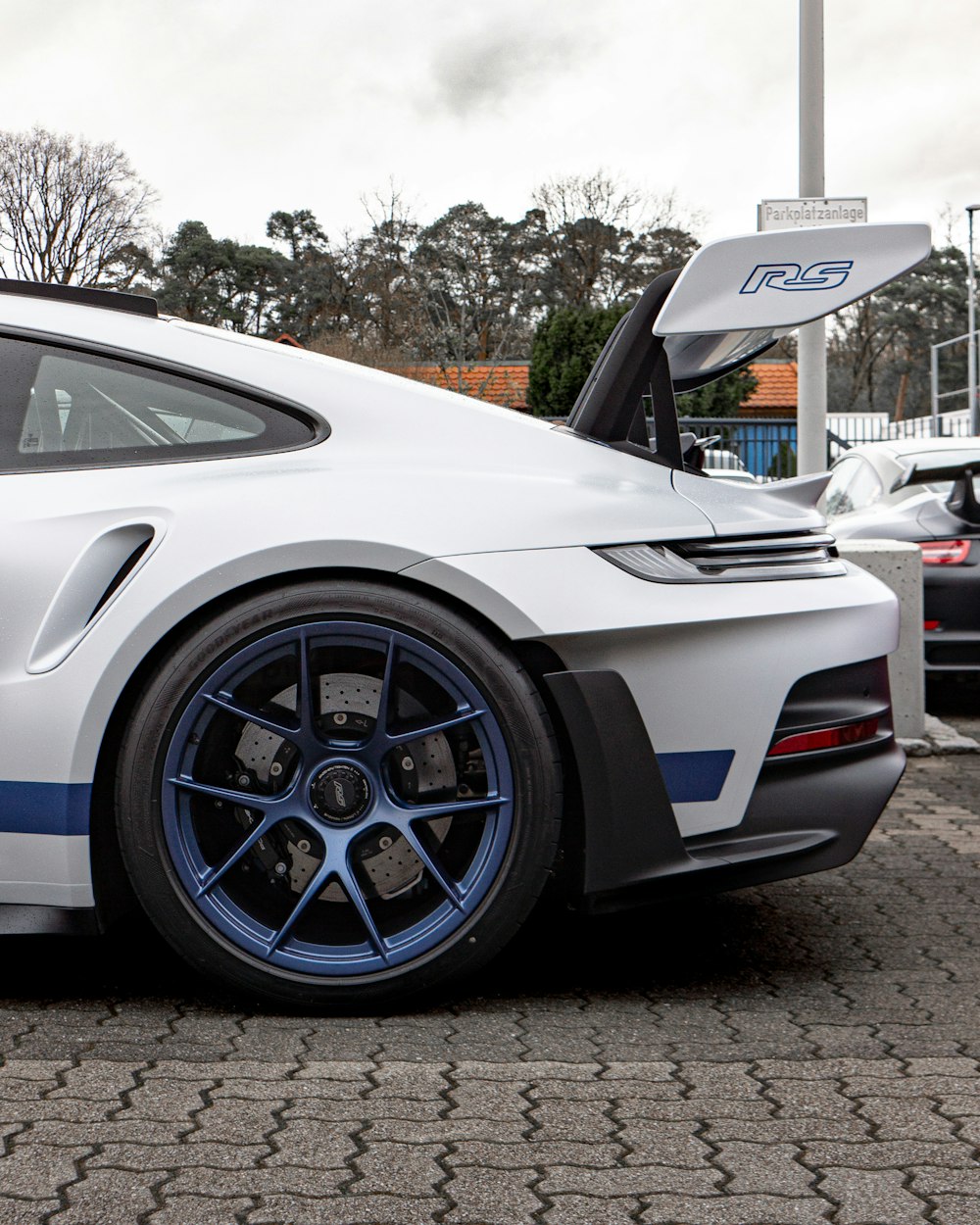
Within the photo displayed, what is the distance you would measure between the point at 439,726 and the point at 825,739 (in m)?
0.81

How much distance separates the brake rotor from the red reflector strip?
2.21 ft

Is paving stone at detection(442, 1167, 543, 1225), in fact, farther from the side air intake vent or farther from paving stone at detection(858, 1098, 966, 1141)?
the side air intake vent

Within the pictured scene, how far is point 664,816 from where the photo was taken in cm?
304

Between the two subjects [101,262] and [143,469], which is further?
[101,262]

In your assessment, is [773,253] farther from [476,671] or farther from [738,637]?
[476,671]

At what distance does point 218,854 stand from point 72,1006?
46 centimetres

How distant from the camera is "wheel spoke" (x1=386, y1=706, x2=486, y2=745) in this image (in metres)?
2.98

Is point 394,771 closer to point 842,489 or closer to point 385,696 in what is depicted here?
point 385,696

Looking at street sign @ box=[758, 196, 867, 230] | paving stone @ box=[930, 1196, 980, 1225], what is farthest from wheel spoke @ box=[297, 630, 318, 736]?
street sign @ box=[758, 196, 867, 230]

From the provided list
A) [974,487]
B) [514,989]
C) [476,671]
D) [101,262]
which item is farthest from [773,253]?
[101,262]

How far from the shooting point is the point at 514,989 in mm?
3217

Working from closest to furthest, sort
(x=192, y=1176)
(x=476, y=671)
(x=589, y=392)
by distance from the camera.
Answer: (x=192, y=1176)
(x=476, y=671)
(x=589, y=392)

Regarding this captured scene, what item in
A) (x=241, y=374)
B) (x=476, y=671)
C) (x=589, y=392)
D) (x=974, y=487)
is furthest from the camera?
(x=974, y=487)

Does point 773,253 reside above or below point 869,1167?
above
